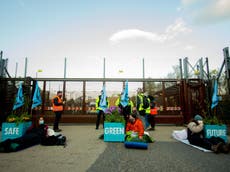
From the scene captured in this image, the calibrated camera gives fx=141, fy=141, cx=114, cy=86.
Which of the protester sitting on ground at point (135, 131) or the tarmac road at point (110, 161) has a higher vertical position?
the protester sitting on ground at point (135, 131)

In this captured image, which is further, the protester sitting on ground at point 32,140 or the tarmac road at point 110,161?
the protester sitting on ground at point 32,140

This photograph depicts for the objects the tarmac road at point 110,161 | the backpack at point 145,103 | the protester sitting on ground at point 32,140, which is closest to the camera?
the tarmac road at point 110,161

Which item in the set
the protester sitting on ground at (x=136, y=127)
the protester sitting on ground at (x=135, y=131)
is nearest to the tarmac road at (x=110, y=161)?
the protester sitting on ground at (x=135, y=131)

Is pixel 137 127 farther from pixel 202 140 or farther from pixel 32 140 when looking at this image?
pixel 32 140

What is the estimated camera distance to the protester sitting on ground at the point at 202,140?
3596mm

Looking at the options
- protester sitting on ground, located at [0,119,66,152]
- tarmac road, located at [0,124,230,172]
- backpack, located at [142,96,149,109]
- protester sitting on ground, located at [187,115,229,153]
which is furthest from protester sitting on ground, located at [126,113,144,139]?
protester sitting on ground, located at [0,119,66,152]

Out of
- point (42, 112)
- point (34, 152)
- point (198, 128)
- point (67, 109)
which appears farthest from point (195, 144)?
point (42, 112)

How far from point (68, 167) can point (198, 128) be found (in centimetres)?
383

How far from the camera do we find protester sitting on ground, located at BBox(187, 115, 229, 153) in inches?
142

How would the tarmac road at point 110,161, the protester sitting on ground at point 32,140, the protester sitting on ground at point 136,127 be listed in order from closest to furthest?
the tarmac road at point 110,161
the protester sitting on ground at point 32,140
the protester sitting on ground at point 136,127

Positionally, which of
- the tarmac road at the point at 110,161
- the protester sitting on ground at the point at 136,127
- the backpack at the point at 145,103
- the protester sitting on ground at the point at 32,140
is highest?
the backpack at the point at 145,103

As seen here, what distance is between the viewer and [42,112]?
366 inches

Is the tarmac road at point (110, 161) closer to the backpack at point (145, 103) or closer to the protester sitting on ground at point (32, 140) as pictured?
the protester sitting on ground at point (32, 140)

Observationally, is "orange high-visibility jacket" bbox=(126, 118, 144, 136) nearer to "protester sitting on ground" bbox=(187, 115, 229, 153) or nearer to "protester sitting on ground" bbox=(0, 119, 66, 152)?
"protester sitting on ground" bbox=(187, 115, 229, 153)
